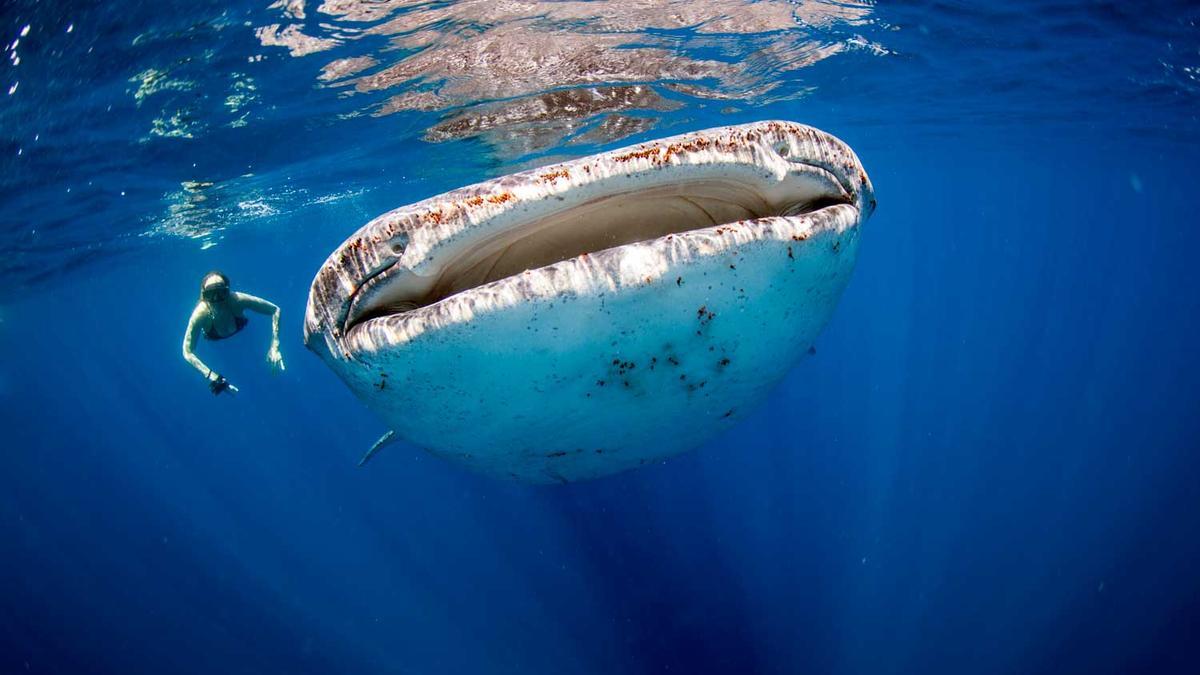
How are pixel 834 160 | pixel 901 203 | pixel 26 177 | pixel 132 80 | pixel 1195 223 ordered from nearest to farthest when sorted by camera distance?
pixel 834 160
pixel 132 80
pixel 26 177
pixel 901 203
pixel 1195 223

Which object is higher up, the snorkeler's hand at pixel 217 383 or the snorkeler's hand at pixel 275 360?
the snorkeler's hand at pixel 217 383

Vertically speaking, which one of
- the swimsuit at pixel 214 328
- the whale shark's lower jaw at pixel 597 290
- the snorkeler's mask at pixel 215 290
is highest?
the whale shark's lower jaw at pixel 597 290

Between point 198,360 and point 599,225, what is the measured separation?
24.0 feet

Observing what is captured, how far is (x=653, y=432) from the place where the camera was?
2.56 meters

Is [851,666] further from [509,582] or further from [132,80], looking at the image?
[132,80]

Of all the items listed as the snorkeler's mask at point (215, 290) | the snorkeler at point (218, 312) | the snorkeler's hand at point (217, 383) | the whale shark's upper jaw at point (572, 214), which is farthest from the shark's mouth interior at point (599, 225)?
the snorkeler's mask at point (215, 290)

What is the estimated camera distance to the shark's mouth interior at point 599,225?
199cm

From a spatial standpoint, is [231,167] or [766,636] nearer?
[766,636]

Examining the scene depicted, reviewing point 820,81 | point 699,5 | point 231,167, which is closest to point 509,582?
point 231,167

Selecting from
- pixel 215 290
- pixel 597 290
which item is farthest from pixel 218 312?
pixel 597 290

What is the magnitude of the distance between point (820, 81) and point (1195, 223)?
91.7 meters

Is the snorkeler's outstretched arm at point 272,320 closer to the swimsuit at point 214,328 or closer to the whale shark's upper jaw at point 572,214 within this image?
the swimsuit at point 214,328

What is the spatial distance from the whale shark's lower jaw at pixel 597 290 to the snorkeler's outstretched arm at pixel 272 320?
182 inches

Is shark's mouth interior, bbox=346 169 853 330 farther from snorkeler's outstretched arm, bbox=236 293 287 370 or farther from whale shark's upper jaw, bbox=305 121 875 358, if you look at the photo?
snorkeler's outstretched arm, bbox=236 293 287 370
